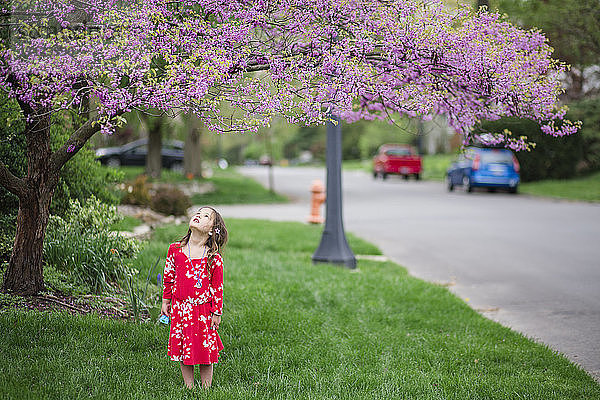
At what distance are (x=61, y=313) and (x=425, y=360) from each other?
2.95m

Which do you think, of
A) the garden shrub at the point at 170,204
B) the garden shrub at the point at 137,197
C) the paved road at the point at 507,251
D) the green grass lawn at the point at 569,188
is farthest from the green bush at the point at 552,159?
the garden shrub at the point at 137,197

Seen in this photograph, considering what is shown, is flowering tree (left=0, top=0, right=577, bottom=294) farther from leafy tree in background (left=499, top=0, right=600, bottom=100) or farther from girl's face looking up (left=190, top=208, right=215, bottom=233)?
leafy tree in background (left=499, top=0, right=600, bottom=100)

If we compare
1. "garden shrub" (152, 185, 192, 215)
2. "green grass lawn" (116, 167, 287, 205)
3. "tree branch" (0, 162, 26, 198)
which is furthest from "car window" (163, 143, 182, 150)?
"tree branch" (0, 162, 26, 198)

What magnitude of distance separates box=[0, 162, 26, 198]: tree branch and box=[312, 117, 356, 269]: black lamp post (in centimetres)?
444

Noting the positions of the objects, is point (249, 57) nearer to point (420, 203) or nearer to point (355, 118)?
point (355, 118)

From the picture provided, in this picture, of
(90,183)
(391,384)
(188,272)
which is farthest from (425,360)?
(90,183)

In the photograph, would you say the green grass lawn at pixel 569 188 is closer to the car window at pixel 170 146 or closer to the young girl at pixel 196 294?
the car window at pixel 170 146

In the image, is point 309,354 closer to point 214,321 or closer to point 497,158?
point 214,321

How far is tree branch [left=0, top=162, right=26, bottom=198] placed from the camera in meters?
5.42

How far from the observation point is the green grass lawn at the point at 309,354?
173 inches

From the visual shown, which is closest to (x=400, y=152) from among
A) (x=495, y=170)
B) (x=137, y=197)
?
(x=495, y=170)

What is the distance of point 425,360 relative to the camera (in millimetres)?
5398

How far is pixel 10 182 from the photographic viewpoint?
215 inches

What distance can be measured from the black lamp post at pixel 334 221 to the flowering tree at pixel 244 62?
3.50m
